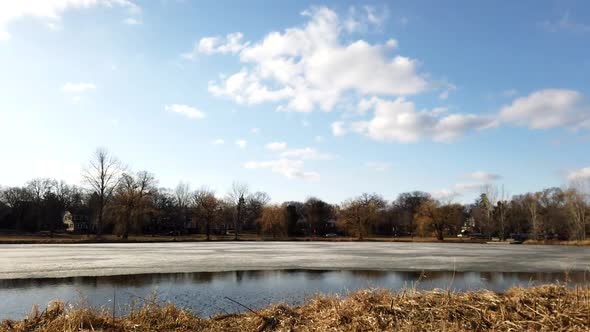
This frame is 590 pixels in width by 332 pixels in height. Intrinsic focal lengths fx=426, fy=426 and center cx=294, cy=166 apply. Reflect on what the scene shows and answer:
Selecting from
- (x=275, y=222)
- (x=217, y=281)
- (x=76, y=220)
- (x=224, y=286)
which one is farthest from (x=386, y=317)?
(x=76, y=220)

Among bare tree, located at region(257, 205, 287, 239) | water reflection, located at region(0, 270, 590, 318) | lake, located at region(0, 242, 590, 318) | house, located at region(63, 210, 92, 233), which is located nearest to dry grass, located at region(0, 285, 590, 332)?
lake, located at region(0, 242, 590, 318)

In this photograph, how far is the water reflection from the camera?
1059 centimetres

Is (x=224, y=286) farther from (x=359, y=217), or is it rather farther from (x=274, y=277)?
(x=359, y=217)

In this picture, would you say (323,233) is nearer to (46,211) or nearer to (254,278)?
(46,211)

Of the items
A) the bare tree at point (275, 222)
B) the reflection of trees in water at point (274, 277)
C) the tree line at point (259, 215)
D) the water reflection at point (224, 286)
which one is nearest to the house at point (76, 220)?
the tree line at point (259, 215)

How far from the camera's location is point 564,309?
5.80 meters

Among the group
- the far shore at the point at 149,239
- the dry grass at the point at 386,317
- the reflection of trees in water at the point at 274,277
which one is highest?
the dry grass at the point at 386,317

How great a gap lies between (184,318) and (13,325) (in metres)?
2.48

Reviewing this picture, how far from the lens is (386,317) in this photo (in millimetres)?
5957

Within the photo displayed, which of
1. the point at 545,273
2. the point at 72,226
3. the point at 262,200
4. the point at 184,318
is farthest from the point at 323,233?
the point at 184,318

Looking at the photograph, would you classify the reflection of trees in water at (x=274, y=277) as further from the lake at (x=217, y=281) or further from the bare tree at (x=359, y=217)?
the bare tree at (x=359, y=217)

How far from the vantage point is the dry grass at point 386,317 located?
5512 millimetres

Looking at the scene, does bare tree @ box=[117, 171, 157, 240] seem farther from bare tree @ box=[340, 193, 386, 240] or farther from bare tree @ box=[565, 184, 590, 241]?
bare tree @ box=[565, 184, 590, 241]

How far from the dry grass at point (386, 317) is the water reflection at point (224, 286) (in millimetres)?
1789
